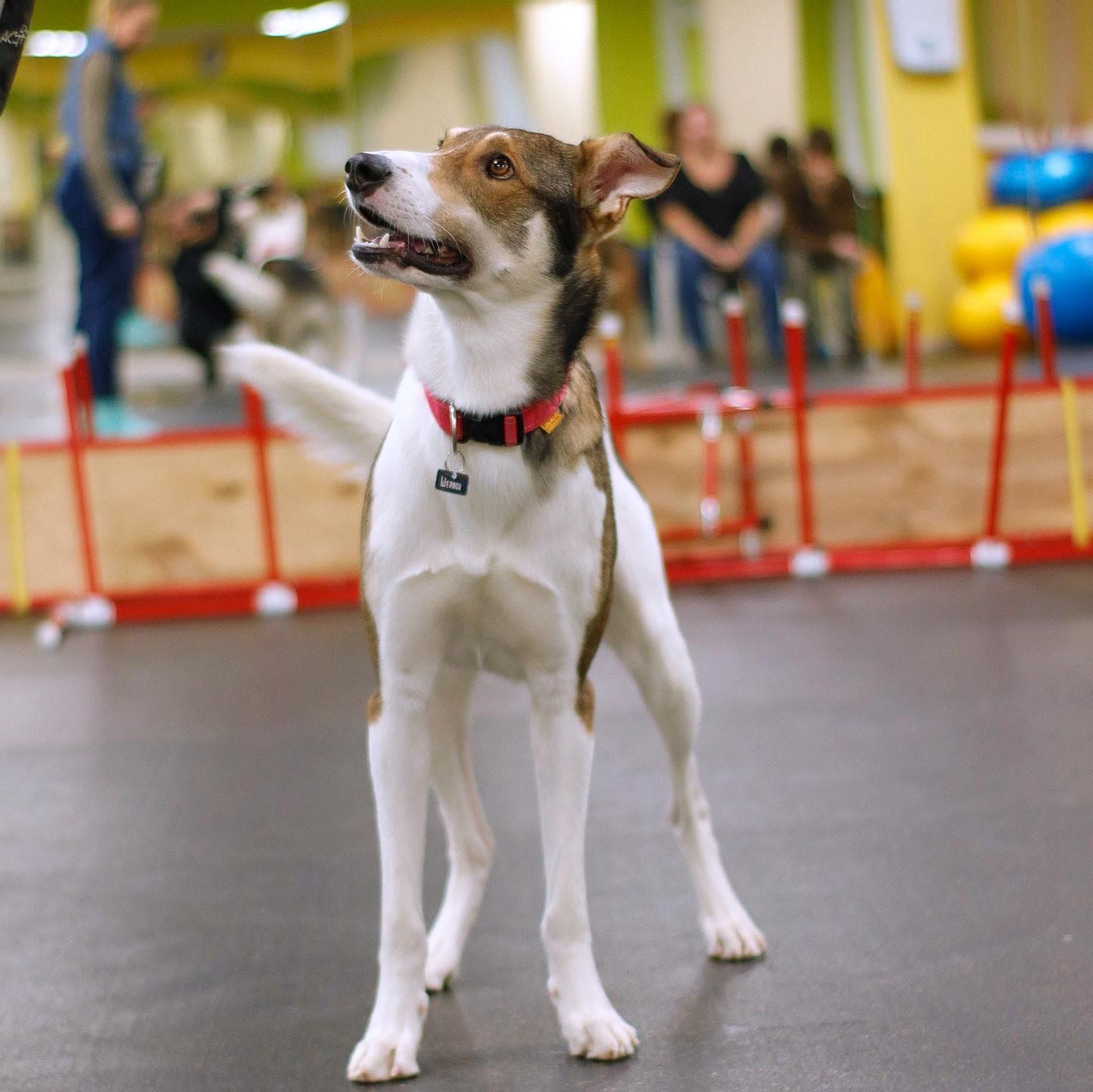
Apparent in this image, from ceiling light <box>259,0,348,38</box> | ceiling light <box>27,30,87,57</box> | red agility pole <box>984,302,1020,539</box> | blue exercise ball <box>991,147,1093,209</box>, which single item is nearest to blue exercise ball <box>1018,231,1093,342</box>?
blue exercise ball <box>991,147,1093,209</box>

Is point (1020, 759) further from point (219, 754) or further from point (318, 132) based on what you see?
point (318, 132)

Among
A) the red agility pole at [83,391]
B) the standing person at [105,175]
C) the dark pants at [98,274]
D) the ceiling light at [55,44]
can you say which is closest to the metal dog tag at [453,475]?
the red agility pole at [83,391]

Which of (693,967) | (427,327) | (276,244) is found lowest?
(693,967)

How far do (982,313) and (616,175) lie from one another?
9865 mm

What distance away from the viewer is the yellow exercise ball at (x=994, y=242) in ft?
38.5

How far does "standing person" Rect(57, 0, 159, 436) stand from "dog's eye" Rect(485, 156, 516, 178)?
17.8ft

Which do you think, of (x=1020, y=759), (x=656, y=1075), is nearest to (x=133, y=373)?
(x=1020, y=759)

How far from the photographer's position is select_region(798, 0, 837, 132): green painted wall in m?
12.5

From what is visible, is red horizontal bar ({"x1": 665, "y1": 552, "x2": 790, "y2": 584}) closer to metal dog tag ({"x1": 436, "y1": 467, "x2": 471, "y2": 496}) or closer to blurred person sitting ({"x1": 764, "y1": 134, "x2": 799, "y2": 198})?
metal dog tag ({"x1": 436, "y1": 467, "x2": 471, "y2": 496})

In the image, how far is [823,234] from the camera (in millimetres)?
11219

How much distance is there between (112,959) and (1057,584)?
13.8 feet

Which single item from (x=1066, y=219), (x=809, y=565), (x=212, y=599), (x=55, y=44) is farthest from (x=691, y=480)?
(x=55, y=44)

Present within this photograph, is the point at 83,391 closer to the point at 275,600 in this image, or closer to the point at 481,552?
the point at 275,600

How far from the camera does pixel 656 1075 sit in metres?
2.52
